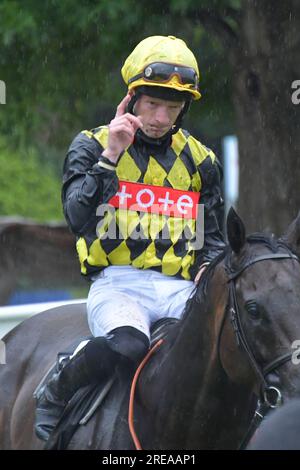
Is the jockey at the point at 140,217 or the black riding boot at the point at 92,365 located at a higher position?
the jockey at the point at 140,217

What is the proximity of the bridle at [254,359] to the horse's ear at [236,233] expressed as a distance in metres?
0.07

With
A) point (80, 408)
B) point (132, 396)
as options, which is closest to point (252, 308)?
point (132, 396)

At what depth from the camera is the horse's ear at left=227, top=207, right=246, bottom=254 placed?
420 centimetres

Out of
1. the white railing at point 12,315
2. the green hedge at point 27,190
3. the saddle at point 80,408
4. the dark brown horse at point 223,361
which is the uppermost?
the dark brown horse at point 223,361

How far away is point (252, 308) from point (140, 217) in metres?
0.96

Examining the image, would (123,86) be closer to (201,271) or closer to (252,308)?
(201,271)

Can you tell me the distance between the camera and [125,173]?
488cm

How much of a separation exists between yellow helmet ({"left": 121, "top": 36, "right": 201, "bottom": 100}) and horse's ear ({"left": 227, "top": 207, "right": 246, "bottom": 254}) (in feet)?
2.51

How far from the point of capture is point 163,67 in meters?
4.70

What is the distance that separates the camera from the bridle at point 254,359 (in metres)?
3.92

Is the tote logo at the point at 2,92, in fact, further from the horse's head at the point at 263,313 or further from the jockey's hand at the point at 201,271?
the horse's head at the point at 263,313

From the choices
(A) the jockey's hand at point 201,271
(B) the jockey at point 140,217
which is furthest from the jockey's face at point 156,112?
(A) the jockey's hand at point 201,271

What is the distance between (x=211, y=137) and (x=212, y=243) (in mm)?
9204
